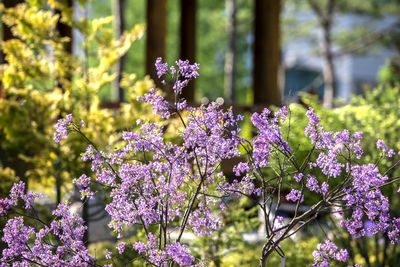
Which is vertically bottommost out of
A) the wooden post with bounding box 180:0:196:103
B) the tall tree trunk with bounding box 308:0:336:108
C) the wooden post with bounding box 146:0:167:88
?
the wooden post with bounding box 146:0:167:88

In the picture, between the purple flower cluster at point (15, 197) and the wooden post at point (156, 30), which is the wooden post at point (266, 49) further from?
the purple flower cluster at point (15, 197)

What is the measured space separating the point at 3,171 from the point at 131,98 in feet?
4.91

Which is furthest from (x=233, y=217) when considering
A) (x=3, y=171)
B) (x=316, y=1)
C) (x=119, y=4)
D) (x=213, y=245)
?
(x=316, y=1)

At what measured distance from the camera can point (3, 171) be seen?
5520 mm

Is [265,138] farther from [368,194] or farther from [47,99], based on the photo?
[47,99]

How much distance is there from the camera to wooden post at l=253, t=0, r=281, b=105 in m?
9.72

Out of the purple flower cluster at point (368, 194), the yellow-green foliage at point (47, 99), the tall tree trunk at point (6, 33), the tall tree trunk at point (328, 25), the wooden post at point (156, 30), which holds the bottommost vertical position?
the purple flower cluster at point (368, 194)

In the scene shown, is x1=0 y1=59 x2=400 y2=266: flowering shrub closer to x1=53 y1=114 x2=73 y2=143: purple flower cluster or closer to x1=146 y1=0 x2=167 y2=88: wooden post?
x1=53 y1=114 x2=73 y2=143: purple flower cluster

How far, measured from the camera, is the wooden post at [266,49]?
9719 mm

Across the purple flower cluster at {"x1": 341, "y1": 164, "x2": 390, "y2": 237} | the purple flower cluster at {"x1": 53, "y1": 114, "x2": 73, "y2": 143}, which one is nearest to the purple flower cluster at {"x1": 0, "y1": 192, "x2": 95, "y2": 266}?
the purple flower cluster at {"x1": 53, "y1": 114, "x2": 73, "y2": 143}

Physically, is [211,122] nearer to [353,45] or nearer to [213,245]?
[213,245]

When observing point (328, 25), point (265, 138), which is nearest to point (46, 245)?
point (265, 138)

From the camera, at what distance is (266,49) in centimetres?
976

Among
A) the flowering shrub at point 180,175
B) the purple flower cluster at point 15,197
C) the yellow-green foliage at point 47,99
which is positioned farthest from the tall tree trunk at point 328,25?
the purple flower cluster at point 15,197
